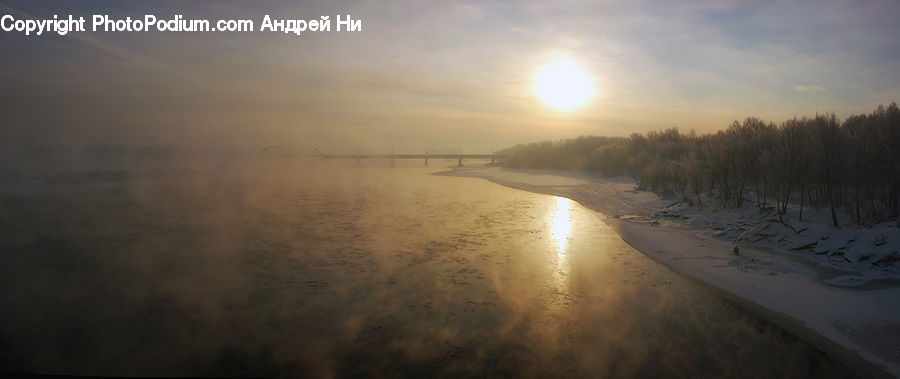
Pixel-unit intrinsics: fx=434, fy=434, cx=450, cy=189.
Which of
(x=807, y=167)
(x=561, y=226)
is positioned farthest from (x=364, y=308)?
(x=807, y=167)

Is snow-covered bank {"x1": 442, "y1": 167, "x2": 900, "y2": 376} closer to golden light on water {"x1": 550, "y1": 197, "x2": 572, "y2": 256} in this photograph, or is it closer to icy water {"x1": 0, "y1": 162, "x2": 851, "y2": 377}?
icy water {"x1": 0, "y1": 162, "x2": 851, "y2": 377}

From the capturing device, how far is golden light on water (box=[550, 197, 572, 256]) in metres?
13.9

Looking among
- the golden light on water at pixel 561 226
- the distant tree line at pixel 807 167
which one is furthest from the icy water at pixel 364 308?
the distant tree line at pixel 807 167

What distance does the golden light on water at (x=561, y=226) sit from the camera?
45.6 ft

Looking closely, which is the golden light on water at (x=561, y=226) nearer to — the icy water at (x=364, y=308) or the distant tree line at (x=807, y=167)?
the icy water at (x=364, y=308)

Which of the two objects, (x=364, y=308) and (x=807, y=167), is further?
(x=807, y=167)

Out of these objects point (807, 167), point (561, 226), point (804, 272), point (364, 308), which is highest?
point (807, 167)

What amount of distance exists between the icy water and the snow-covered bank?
0.56 m

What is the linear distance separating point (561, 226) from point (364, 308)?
1107 cm

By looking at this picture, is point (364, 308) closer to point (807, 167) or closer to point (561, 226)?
point (561, 226)

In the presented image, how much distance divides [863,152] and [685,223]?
221 inches

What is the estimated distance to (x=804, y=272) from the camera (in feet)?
32.1

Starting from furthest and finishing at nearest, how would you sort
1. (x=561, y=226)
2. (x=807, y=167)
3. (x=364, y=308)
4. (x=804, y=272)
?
(x=561, y=226) → (x=807, y=167) → (x=804, y=272) → (x=364, y=308)

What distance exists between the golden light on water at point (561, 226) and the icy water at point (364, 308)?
160 millimetres
